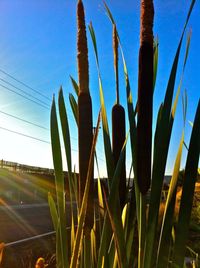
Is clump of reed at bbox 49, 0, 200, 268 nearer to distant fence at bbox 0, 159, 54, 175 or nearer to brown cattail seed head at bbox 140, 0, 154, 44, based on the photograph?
brown cattail seed head at bbox 140, 0, 154, 44

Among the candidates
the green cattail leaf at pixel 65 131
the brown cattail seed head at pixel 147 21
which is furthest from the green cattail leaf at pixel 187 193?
the green cattail leaf at pixel 65 131

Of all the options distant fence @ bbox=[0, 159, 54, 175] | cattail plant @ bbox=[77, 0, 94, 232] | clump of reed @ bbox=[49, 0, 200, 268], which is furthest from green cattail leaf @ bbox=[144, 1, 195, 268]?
distant fence @ bbox=[0, 159, 54, 175]

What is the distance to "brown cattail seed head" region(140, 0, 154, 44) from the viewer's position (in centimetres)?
66

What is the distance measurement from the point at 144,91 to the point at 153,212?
23cm

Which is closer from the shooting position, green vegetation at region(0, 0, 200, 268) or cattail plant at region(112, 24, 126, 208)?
green vegetation at region(0, 0, 200, 268)

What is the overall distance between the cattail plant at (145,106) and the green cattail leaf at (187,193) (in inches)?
2.9

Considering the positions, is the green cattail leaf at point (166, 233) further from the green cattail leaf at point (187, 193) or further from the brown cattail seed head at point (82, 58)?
the brown cattail seed head at point (82, 58)

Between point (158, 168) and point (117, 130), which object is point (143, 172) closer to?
point (158, 168)

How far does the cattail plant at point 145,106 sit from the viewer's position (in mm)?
659

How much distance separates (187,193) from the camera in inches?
24.4

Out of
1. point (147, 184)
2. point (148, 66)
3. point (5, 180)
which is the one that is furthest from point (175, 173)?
point (5, 180)

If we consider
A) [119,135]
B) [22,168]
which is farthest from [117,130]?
[22,168]

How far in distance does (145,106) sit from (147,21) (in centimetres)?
16

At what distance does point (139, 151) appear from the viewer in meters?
0.67
